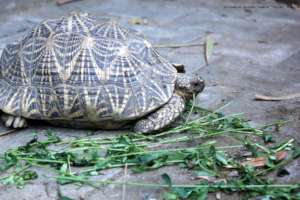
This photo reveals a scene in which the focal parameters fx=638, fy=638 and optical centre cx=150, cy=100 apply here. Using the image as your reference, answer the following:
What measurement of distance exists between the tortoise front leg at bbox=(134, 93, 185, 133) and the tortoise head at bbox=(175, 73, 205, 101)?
18 cm

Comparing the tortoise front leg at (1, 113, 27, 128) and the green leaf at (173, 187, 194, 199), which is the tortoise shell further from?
the green leaf at (173, 187, 194, 199)

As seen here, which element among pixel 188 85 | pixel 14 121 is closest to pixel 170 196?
pixel 188 85

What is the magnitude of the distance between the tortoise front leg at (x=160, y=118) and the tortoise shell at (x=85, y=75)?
49mm

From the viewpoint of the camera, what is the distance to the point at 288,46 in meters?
5.82

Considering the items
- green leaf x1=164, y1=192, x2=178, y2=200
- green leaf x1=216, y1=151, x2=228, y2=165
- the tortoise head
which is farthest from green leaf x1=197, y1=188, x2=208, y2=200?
the tortoise head

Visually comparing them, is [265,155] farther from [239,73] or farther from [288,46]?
[288,46]

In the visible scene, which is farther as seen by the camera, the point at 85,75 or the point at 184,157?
the point at 85,75

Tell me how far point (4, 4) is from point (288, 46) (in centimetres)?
314

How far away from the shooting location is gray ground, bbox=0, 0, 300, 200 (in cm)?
341

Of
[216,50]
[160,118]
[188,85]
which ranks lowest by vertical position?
[216,50]

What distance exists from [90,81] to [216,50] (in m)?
2.09

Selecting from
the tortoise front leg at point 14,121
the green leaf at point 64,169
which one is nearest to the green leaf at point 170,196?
the green leaf at point 64,169

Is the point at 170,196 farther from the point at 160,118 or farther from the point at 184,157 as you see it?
the point at 160,118

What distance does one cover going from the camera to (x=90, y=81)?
3908 millimetres
